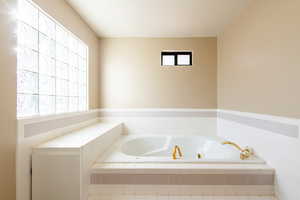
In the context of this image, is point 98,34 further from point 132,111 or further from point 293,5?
point 293,5

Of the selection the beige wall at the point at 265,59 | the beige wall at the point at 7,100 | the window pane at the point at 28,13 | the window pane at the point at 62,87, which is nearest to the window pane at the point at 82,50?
the window pane at the point at 62,87

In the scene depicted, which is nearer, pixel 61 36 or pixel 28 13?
pixel 28 13

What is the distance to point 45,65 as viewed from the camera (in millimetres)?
1761

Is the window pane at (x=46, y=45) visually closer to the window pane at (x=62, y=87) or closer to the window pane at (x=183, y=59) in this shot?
the window pane at (x=62, y=87)

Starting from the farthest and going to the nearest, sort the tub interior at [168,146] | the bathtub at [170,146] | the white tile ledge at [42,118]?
1. the tub interior at [168,146]
2. the bathtub at [170,146]
3. the white tile ledge at [42,118]

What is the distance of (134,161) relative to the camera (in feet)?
5.78

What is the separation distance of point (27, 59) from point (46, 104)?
0.48 m

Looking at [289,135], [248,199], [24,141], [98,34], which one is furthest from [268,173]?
[98,34]

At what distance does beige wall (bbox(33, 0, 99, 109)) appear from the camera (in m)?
1.77

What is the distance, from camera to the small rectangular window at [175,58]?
3.17 meters

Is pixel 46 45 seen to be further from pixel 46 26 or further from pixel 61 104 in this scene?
pixel 61 104

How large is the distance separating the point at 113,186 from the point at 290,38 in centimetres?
201

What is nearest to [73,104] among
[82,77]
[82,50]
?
[82,77]

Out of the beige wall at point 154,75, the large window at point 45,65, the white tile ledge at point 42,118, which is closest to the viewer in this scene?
the white tile ledge at point 42,118
